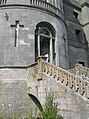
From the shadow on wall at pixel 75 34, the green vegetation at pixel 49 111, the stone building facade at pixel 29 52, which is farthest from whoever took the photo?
the shadow on wall at pixel 75 34

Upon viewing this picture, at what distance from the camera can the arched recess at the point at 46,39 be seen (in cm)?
1728

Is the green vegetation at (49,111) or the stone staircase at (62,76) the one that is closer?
the green vegetation at (49,111)

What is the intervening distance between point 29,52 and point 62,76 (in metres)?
4.72

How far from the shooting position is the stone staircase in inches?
427

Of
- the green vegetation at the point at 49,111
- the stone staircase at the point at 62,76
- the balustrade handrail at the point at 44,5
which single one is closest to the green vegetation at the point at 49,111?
the green vegetation at the point at 49,111

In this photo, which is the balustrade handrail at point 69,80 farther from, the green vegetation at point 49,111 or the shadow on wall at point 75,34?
the shadow on wall at point 75,34

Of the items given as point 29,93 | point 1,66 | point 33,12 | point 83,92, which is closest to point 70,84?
point 83,92

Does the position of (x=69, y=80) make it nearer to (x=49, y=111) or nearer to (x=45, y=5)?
(x=49, y=111)

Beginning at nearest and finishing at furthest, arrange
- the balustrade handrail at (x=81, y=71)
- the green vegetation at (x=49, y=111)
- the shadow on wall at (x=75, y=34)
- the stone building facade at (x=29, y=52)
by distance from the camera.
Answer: the green vegetation at (x=49, y=111)
the stone building facade at (x=29, y=52)
the balustrade handrail at (x=81, y=71)
the shadow on wall at (x=75, y=34)

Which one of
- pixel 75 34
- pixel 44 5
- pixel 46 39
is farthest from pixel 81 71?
pixel 75 34

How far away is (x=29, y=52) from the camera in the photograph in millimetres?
16016

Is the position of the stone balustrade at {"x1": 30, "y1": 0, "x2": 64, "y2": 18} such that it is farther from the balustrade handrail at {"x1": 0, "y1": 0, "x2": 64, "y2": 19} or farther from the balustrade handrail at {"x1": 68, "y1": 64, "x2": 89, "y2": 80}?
the balustrade handrail at {"x1": 68, "y1": 64, "x2": 89, "y2": 80}

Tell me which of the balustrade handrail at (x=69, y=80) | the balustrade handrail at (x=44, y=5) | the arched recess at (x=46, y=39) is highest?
the balustrade handrail at (x=44, y=5)

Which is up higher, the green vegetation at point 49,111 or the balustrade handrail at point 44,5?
the balustrade handrail at point 44,5
